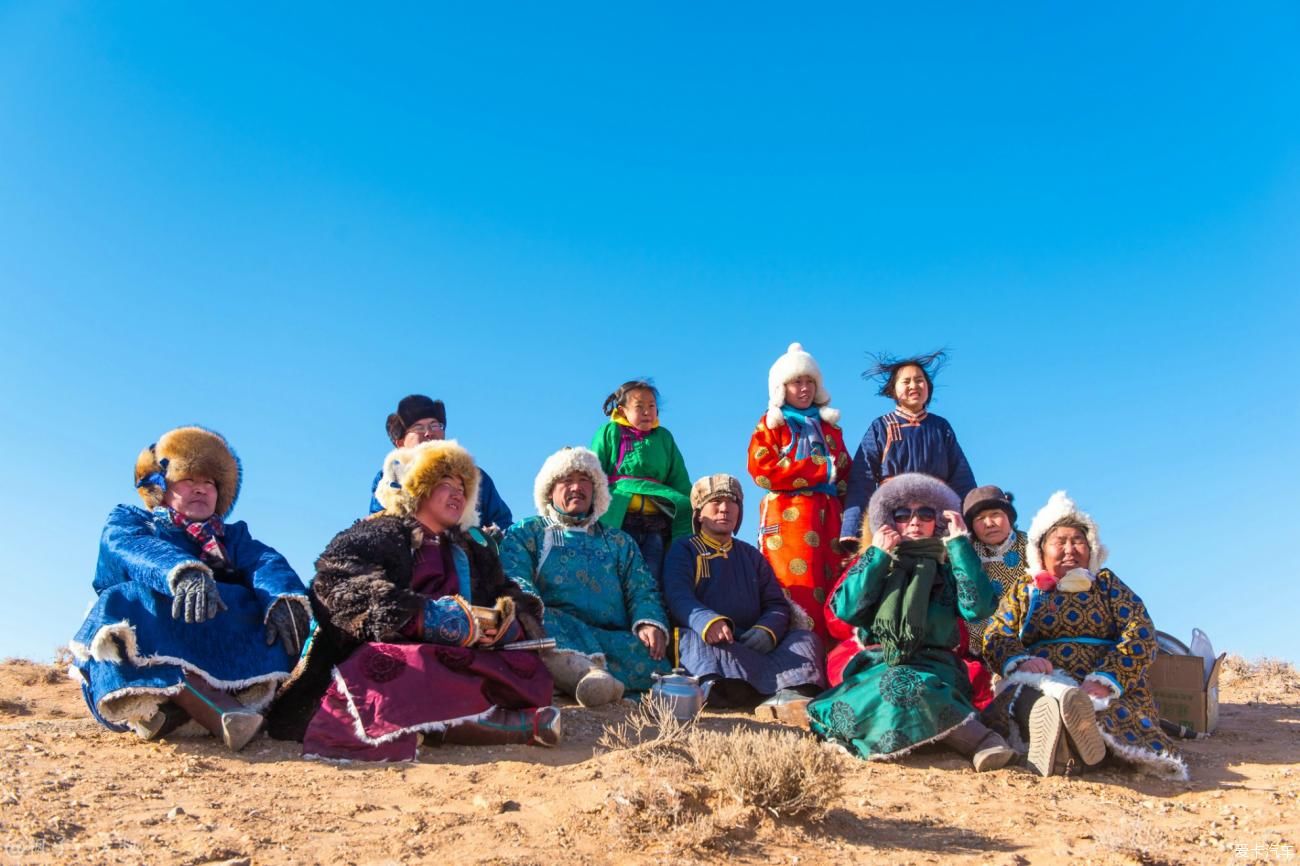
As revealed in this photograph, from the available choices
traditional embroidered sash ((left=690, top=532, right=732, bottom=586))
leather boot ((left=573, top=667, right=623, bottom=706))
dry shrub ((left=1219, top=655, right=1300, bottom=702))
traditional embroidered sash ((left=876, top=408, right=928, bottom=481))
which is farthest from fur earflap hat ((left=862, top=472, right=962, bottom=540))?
dry shrub ((left=1219, top=655, right=1300, bottom=702))

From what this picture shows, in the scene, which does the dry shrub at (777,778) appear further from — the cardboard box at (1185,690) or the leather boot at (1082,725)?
the cardboard box at (1185,690)

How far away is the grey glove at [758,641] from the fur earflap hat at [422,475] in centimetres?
202

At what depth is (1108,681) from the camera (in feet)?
20.3

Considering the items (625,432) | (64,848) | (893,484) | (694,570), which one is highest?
(625,432)

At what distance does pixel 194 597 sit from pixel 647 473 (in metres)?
3.94

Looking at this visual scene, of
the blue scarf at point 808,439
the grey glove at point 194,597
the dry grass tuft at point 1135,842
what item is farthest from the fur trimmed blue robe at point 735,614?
the grey glove at point 194,597

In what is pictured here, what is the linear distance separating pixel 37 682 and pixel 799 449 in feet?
20.6

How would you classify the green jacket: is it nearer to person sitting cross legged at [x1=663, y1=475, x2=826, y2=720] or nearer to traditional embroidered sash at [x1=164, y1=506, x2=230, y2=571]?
person sitting cross legged at [x1=663, y1=475, x2=826, y2=720]

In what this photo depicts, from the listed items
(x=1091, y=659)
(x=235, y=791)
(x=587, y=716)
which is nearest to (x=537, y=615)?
(x=587, y=716)

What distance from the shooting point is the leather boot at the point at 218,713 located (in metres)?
5.63

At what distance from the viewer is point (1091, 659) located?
257 inches

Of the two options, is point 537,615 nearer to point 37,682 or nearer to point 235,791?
point 235,791

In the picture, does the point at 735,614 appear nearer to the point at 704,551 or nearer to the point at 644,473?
the point at 704,551

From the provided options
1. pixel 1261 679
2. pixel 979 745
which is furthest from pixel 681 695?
pixel 1261 679
